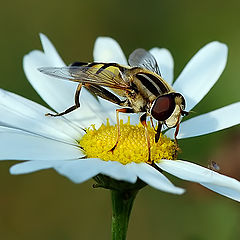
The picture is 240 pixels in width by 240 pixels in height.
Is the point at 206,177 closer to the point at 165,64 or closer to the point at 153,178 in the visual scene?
the point at 153,178

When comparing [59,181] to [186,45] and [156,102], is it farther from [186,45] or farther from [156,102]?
[156,102]

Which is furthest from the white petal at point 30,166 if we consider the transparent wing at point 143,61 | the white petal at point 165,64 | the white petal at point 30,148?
the white petal at point 165,64

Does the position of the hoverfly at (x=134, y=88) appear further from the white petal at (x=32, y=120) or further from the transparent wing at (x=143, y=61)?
the transparent wing at (x=143, y=61)

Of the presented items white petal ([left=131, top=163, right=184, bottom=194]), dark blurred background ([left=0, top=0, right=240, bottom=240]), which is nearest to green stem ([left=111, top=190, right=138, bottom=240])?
white petal ([left=131, top=163, right=184, bottom=194])

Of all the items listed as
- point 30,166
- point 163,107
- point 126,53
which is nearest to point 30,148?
point 30,166

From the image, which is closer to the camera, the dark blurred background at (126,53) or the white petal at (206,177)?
the white petal at (206,177)

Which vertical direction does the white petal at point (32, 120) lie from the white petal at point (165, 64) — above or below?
below
